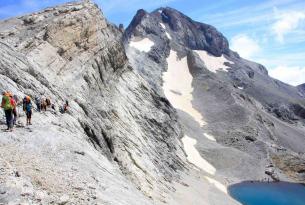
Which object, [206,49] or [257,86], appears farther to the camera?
[206,49]

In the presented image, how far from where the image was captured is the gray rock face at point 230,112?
92750 mm

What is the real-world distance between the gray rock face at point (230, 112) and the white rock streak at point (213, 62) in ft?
3.17

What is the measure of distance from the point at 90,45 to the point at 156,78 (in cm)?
7609

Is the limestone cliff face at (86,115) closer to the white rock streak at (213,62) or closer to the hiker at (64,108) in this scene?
the hiker at (64,108)

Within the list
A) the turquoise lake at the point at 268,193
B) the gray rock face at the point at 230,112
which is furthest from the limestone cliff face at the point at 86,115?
the gray rock face at the point at 230,112

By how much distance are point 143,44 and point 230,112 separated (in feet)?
155

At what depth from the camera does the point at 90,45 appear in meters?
59.5

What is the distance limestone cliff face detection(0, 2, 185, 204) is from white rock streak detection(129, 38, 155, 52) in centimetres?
6293

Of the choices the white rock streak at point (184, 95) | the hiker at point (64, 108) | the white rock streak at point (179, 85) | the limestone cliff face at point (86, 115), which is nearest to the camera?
the limestone cliff face at point (86, 115)

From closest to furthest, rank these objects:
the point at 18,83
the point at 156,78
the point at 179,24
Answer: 1. the point at 18,83
2. the point at 156,78
3. the point at 179,24

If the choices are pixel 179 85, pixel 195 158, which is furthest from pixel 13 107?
pixel 179 85

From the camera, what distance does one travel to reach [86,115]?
39500 millimetres

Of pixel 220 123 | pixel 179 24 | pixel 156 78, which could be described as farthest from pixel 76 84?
pixel 179 24

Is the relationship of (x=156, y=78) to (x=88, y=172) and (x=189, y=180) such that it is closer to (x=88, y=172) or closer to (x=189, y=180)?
(x=189, y=180)
